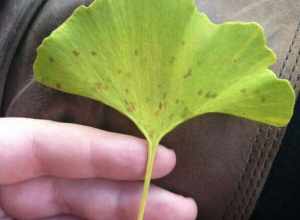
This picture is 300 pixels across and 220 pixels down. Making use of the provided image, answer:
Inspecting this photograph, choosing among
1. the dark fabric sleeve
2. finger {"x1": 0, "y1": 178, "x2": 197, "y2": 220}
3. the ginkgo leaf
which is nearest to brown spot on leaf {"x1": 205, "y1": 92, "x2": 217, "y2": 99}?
the ginkgo leaf

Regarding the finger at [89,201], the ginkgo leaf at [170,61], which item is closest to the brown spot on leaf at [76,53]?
the ginkgo leaf at [170,61]

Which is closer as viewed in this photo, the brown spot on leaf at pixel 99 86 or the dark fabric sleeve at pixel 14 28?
the brown spot on leaf at pixel 99 86

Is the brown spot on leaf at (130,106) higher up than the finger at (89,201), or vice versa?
the brown spot on leaf at (130,106)

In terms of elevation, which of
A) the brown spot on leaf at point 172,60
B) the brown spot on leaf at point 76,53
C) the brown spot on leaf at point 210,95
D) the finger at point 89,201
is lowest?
the finger at point 89,201

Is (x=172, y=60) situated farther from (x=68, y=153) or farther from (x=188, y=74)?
(x=68, y=153)

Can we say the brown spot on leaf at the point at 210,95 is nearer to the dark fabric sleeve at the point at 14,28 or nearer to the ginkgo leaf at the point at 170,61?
the ginkgo leaf at the point at 170,61

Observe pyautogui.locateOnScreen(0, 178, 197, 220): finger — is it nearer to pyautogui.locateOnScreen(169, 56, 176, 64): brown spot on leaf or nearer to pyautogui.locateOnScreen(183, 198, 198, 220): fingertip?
pyautogui.locateOnScreen(183, 198, 198, 220): fingertip

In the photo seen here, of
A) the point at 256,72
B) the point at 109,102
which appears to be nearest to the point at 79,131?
the point at 109,102

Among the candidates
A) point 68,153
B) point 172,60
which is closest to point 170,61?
point 172,60
